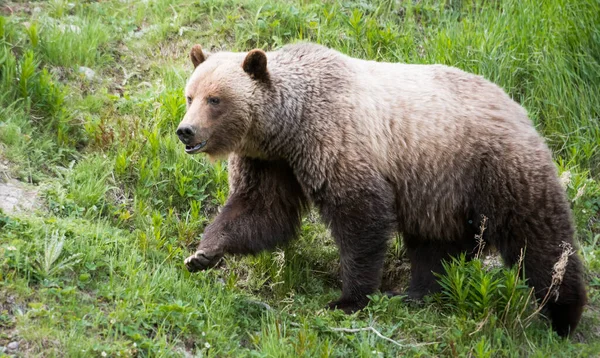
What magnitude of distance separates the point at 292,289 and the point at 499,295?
160cm

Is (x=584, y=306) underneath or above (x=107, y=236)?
underneath

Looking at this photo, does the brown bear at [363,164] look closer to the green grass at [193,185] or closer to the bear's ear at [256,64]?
the bear's ear at [256,64]

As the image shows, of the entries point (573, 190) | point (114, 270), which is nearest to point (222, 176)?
point (114, 270)

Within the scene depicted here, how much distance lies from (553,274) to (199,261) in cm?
256

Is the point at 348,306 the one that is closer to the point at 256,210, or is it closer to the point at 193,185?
the point at 256,210

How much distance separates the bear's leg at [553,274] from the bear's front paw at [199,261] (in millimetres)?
2199

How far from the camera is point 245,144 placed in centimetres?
609

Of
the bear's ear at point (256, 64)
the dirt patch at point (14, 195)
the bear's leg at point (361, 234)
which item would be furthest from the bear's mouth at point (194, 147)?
the dirt patch at point (14, 195)

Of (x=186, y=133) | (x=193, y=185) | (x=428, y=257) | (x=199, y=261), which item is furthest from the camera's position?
(x=193, y=185)

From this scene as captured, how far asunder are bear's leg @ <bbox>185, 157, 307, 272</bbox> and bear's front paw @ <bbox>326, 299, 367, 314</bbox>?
0.62 m

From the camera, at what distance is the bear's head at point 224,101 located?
5.85 meters

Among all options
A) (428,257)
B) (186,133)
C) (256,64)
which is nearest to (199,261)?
(186,133)

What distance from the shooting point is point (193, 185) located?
7.07 m

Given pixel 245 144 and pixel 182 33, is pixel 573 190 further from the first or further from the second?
pixel 182 33
